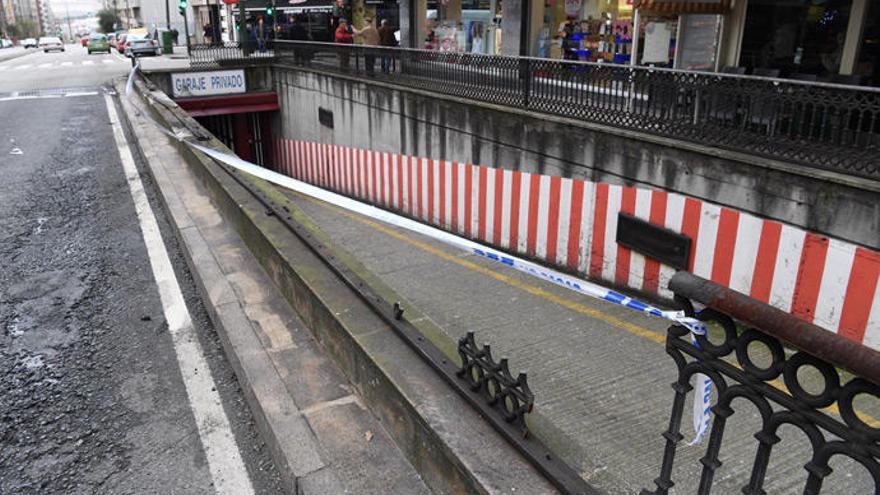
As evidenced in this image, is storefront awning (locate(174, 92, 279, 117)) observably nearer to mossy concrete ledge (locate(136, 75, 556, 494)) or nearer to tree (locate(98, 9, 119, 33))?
mossy concrete ledge (locate(136, 75, 556, 494))

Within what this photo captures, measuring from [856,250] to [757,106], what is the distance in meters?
1.99

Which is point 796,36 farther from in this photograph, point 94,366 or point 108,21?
point 108,21

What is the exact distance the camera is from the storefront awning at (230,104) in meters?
20.5

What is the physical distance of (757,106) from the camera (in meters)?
7.10

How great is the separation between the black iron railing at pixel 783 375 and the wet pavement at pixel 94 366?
2105 mm

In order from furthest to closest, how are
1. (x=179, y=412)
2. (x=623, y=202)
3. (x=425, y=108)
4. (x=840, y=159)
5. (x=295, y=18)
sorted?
(x=295, y=18) < (x=425, y=108) < (x=623, y=202) < (x=840, y=159) < (x=179, y=412)

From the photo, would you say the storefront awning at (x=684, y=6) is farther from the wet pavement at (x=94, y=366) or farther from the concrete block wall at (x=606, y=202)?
the wet pavement at (x=94, y=366)

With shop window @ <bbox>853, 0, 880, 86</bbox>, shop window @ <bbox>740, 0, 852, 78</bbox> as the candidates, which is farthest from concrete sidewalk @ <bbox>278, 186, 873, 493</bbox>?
shop window @ <bbox>740, 0, 852, 78</bbox>

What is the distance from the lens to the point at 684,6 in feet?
33.0

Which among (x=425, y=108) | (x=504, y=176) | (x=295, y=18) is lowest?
(x=504, y=176)

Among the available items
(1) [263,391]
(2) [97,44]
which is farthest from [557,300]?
(2) [97,44]

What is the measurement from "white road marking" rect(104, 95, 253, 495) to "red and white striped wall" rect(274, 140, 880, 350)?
17.3 feet

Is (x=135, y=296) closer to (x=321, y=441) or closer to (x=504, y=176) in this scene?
(x=321, y=441)

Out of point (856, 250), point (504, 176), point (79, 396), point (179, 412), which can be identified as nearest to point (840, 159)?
point (856, 250)
